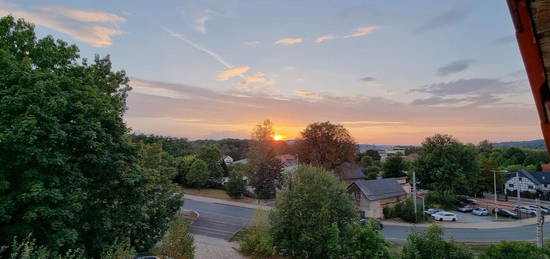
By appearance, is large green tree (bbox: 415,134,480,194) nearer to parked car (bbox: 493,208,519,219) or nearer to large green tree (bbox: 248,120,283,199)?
parked car (bbox: 493,208,519,219)

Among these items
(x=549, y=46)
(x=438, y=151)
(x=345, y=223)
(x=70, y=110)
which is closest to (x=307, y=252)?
(x=345, y=223)

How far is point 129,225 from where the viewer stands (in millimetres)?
14250

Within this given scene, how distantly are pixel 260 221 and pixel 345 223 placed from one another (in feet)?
17.8

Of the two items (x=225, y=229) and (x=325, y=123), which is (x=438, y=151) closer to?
(x=325, y=123)

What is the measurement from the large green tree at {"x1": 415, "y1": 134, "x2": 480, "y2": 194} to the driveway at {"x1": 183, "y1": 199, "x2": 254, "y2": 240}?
24241 millimetres

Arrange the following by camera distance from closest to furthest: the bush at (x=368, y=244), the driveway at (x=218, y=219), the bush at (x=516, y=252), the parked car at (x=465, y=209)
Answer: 1. the bush at (x=516, y=252)
2. the bush at (x=368, y=244)
3. the driveway at (x=218, y=219)
4. the parked car at (x=465, y=209)

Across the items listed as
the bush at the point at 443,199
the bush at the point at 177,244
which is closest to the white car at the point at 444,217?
the bush at the point at 443,199

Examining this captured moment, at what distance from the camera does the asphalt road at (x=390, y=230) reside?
23.7 meters

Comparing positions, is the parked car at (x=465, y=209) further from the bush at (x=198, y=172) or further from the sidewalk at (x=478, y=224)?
the bush at (x=198, y=172)

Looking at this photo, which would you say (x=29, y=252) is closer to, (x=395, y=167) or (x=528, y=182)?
(x=395, y=167)

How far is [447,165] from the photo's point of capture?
3819 cm

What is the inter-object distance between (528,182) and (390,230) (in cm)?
3601

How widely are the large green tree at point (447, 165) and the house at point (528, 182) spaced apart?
12267 mm

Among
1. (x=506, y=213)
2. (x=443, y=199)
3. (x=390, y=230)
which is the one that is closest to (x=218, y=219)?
(x=390, y=230)
